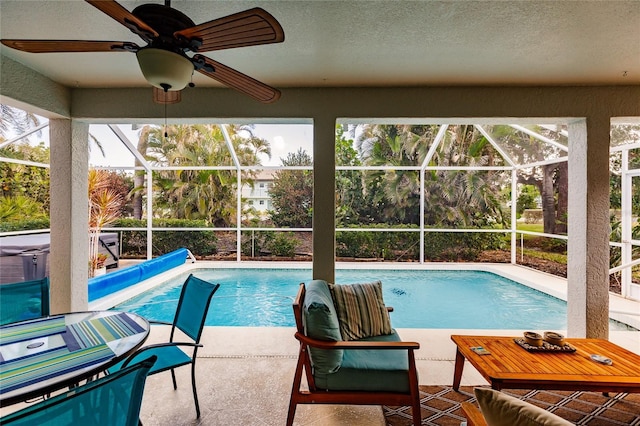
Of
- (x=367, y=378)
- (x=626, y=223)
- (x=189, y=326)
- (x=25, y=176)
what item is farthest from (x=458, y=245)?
(x=25, y=176)

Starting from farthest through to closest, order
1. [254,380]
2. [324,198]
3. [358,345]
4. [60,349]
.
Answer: [324,198]
[254,380]
[358,345]
[60,349]

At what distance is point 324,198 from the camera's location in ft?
10.6

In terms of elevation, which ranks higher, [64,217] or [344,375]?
[64,217]

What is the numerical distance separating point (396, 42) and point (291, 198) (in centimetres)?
732

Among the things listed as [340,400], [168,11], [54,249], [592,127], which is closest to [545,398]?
[340,400]

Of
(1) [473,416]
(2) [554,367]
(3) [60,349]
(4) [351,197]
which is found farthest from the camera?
(4) [351,197]

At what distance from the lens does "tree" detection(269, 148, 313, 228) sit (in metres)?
9.41

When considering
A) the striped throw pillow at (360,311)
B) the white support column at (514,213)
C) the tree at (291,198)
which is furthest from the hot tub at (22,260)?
the white support column at (514,213)

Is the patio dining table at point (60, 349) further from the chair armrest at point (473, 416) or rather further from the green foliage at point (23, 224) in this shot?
the green foliage at point (23, 224)

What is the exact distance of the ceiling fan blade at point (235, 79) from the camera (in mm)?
1531

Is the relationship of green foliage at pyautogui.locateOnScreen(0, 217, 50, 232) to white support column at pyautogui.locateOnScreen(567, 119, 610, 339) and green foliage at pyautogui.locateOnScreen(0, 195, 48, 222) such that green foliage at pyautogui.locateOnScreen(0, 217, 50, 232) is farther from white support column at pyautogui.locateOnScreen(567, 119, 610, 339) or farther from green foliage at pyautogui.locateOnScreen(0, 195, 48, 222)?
white support column at pyautogui.locateOnScreen(567, 119, 610, 339)

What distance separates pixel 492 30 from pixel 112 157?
33.8 ft

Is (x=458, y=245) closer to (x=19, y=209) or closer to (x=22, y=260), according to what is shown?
(x=22, y=260)

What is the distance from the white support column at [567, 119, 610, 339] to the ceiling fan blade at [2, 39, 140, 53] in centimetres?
407
